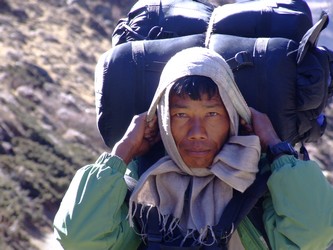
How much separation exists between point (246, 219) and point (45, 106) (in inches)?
584

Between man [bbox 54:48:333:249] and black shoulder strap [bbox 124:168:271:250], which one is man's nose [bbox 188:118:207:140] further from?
black shoulder strap [bbox 124:168:271:250]

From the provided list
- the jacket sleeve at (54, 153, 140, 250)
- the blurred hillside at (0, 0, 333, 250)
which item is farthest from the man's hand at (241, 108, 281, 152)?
the blurred hillside at (0, 0, 333, 250)

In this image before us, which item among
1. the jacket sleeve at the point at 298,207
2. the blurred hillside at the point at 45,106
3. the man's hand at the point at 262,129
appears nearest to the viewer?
the jacket sleeve at the point at 298,207

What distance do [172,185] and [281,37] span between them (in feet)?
2.59

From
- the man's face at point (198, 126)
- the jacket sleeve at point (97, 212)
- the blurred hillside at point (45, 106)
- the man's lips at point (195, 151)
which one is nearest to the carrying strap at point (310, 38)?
the man's face at point (198, 126)

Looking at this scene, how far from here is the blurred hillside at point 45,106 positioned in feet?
40.4

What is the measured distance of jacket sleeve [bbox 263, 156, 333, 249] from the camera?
308 centimetres

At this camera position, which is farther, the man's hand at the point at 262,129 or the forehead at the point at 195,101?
the man's hand at the point at 262,129

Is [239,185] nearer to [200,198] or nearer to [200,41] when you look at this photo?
[200,198]

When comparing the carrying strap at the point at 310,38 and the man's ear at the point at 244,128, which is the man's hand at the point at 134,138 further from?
the carrying strap at the point at 310,38

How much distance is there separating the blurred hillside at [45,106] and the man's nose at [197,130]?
316 inches

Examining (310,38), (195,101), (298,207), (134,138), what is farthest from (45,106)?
(298,207)

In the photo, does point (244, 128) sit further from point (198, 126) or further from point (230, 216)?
point (230, 216)

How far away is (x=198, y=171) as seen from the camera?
3.21 meters
